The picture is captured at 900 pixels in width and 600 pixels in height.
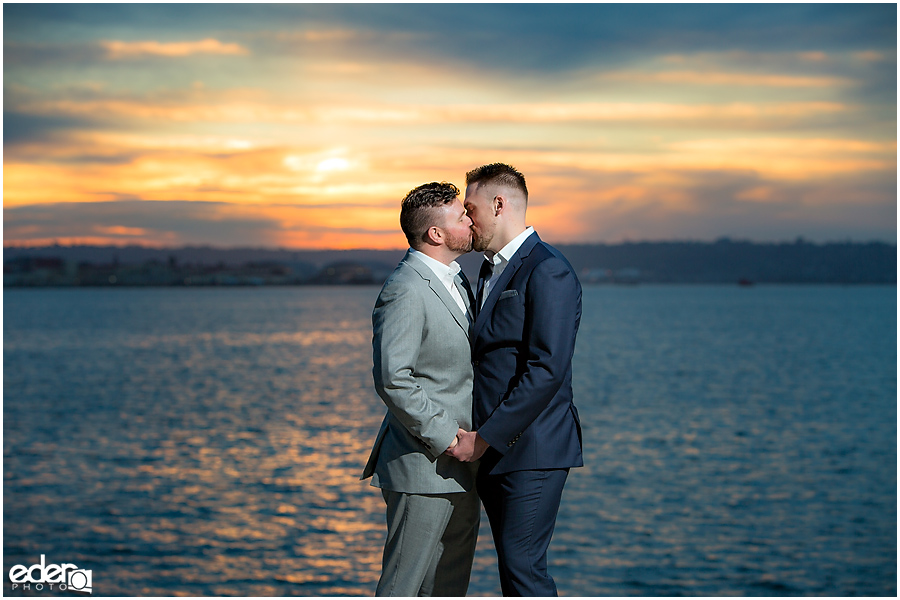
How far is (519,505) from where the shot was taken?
4082mm

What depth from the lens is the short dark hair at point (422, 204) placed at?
4.13 m

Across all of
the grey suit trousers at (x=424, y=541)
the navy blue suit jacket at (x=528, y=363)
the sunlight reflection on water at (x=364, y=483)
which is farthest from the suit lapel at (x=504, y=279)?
the sunlight reflection on water at (x=364, y=483)

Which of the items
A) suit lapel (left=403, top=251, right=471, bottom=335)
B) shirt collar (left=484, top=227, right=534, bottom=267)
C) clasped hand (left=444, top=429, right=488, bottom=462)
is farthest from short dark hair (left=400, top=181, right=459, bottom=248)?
clasped hand (left=444, top=429, right=488, bottom=462)

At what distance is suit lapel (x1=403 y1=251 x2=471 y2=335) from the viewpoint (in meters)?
4.12

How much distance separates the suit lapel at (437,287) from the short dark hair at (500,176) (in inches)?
19.4

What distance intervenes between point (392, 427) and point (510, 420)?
2.14 feet

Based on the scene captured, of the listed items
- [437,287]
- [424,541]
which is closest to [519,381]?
[437,287]

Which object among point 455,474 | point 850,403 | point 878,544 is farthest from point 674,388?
point 455,474

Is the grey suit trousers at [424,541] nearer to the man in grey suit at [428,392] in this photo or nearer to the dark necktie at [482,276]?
the man in grey suit at [428,392]

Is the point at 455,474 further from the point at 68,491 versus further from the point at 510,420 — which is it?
the point at 68,491

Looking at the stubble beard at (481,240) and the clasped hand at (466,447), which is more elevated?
the stubble beard at (481,240)

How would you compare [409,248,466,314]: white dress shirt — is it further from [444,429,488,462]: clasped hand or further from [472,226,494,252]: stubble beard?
[444,429,488,462]: clasped hand

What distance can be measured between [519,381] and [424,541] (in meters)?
0.94

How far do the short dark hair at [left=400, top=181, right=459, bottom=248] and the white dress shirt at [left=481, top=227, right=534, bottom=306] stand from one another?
36cm
